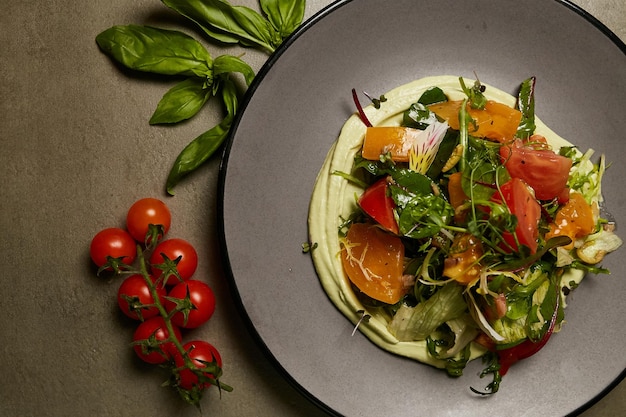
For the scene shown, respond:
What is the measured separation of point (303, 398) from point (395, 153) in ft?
4.42

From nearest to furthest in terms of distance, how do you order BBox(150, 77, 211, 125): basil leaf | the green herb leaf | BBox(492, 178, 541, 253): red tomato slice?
1. BBox(492, 178, 541, 253): red tomato slice
2. the green herb leaf
3. BBox(150, 77, 211, 125): basil leaf

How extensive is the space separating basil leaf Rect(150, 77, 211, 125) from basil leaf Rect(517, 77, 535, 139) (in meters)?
1.55

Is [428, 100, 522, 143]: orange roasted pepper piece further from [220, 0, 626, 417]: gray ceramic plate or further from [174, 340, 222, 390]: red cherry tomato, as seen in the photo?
[174, 340, 222, 390]: red cherry tomato

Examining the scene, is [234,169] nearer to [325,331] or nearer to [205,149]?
[205,149]

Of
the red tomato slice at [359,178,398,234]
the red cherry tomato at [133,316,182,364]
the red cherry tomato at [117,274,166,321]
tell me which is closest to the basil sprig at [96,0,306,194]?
the red cherry tomato at [117,274,166,321]

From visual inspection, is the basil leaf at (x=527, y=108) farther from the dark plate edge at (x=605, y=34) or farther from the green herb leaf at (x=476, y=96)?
the dark plate edge at (x=605, y=34)

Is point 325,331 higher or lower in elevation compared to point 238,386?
higher

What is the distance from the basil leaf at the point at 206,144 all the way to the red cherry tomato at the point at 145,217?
6.2 inches

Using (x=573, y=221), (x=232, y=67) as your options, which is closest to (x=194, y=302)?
(x=232, y=67)

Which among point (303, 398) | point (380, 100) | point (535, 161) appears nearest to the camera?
point (535, 161)

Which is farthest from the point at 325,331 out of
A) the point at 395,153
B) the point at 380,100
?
the point at 380,100

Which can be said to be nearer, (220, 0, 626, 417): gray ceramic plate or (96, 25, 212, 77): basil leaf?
(220, 0, 626, 417): gray ceramic plate

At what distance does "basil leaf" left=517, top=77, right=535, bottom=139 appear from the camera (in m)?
2.95

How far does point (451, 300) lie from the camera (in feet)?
9.16
